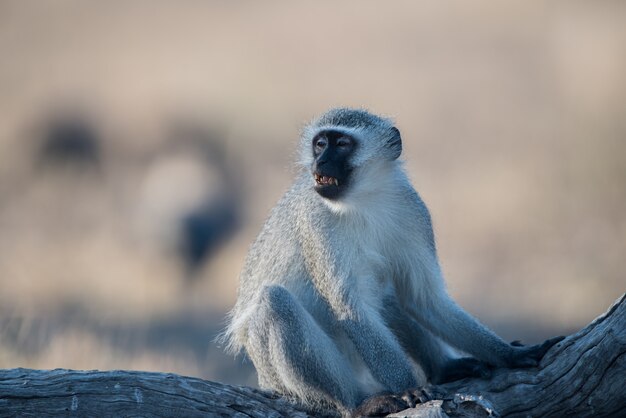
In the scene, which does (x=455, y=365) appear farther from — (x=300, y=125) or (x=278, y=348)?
(x=300, y=125)

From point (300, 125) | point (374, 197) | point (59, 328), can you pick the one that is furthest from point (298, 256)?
point (59, 328)

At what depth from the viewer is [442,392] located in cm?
605

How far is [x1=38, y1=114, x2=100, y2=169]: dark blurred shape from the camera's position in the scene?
18344 mm

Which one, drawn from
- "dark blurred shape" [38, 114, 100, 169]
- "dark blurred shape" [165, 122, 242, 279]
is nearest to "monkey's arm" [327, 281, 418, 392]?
"dark blurred shape" [165, 122, 242, 279]

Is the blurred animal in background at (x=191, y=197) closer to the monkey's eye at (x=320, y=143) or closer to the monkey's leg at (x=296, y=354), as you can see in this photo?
the monkey's eye at (x=320, y=143)

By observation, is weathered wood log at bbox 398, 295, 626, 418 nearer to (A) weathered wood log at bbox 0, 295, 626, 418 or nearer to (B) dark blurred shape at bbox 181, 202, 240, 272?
(A) weathered wood log at bbox 0, 295, 626, 418

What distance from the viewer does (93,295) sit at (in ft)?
48.2

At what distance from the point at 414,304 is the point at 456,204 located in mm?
8120

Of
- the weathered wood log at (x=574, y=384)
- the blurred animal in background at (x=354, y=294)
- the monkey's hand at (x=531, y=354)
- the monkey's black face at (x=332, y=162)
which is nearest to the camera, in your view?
the weathered wood log at (x=574, y=384)

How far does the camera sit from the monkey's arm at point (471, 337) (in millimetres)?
6375

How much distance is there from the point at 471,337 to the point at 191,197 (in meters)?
11.2

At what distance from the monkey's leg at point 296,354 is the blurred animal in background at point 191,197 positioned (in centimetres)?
979

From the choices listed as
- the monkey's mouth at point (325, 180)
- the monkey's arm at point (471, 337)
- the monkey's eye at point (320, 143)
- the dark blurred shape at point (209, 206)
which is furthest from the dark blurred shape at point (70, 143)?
the monkey's arm at point (471, 337)

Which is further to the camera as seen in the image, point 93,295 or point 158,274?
point 158,274
